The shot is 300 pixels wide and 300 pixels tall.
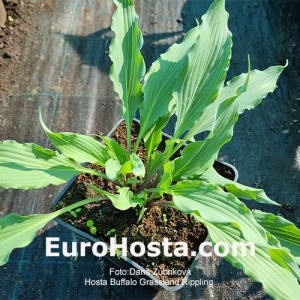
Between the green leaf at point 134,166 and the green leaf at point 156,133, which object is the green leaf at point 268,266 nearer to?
the green leaf at point 134,166

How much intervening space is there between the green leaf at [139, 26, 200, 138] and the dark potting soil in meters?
0.29

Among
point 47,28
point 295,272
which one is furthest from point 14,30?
point 295,272

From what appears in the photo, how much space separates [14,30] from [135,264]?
4.66 ft

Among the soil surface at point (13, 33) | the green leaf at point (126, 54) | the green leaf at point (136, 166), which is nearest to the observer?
the green leaf at point (136, 166)

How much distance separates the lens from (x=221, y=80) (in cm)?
114

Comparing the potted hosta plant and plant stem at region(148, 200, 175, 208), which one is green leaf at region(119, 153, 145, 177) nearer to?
the potted hosta plant

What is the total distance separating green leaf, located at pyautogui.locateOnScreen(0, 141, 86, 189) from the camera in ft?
3.52

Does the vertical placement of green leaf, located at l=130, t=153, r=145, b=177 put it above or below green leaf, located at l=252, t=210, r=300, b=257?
above

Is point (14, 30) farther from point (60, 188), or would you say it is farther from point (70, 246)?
point (70, 246)

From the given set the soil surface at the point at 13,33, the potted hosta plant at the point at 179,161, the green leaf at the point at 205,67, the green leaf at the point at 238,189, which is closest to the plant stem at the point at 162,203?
the potted hosta plant at the point at 179,161

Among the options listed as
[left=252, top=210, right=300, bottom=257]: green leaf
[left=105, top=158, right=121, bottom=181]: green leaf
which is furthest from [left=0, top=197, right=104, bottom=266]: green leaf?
[left=252, top=210, right=300, bottom=257]: green leaf

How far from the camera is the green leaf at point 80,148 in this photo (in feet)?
3.71

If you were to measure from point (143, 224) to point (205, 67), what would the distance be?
515mm

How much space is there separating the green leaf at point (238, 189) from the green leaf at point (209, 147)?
0.21ft
